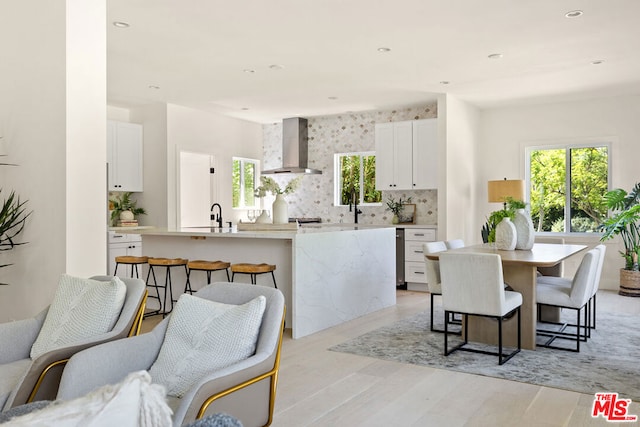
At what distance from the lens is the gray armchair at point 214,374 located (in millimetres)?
1711

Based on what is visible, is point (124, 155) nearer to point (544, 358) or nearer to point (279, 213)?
point (279, 213)

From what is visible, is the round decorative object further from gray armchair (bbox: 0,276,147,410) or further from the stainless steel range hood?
gray armchair (bbox: 0,276,147,410)

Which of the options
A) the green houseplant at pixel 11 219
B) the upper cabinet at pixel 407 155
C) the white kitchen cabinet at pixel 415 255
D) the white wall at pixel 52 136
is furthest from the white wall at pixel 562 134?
the green houseplant at pixel 11 219

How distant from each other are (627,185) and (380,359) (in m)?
5.23

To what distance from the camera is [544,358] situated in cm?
383

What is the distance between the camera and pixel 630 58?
5309mm

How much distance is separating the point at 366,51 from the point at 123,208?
4415mm

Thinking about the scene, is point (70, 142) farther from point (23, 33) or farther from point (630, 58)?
point (630, 58)

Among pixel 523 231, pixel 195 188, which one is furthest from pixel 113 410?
pixel 195 188

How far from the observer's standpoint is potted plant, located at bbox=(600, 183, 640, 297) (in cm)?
658

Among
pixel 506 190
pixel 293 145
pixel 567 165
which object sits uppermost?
pixel 293 145

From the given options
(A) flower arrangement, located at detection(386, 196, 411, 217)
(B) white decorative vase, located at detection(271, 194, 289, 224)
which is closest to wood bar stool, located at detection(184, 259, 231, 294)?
(B) white decorative vase, located at detection(271, 194, 289, 224)

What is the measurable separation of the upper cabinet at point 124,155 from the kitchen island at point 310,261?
1904mm

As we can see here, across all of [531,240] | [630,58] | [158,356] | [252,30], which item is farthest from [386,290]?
[158,356]
